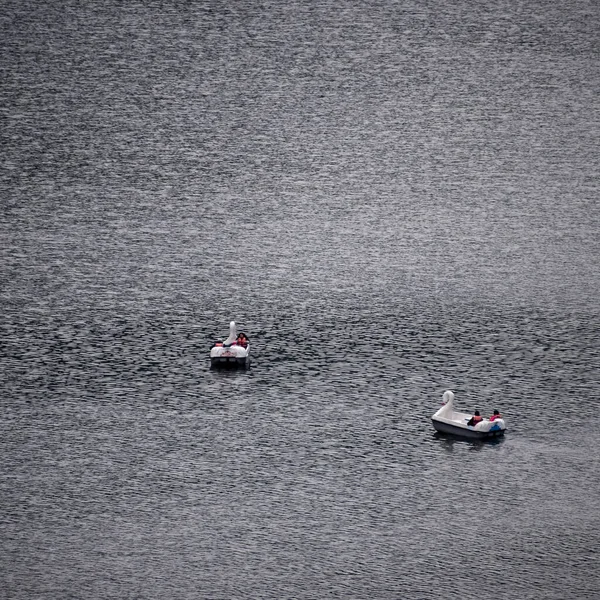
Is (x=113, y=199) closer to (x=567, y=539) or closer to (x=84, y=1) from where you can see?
(x=84, y=1)

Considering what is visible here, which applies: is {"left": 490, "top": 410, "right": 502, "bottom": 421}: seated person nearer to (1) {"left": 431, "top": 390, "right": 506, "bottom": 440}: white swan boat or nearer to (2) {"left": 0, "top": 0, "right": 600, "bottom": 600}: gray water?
(1) {"left": 431, "top": 390, "right": 506, "bottom": 440}: white swan boat

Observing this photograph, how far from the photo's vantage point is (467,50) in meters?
140

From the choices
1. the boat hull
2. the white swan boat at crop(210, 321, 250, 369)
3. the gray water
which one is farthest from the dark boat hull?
the boat hull

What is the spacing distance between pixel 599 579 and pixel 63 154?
79.2 meters

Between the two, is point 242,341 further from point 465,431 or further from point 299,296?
point 465,431

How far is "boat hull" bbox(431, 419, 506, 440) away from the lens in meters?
64.6

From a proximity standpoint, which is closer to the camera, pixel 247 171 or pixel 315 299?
pixel 315 299

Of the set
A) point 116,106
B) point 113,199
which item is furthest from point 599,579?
point 116,106

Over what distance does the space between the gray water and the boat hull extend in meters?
0.59

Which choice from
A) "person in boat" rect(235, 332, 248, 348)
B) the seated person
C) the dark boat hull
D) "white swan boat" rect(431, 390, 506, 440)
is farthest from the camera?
"person in boat" rect(235, 332, 248, 348)

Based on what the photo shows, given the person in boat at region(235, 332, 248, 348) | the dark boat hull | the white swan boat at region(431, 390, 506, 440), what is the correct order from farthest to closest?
the person in boat at region(235, 332, 248, 348)
the dark boat hull
the white swan boat at region(431, 390, 506, 440)

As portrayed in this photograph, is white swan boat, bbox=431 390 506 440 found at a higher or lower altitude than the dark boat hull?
lower

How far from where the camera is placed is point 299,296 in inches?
3504

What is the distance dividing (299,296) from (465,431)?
26.5m
